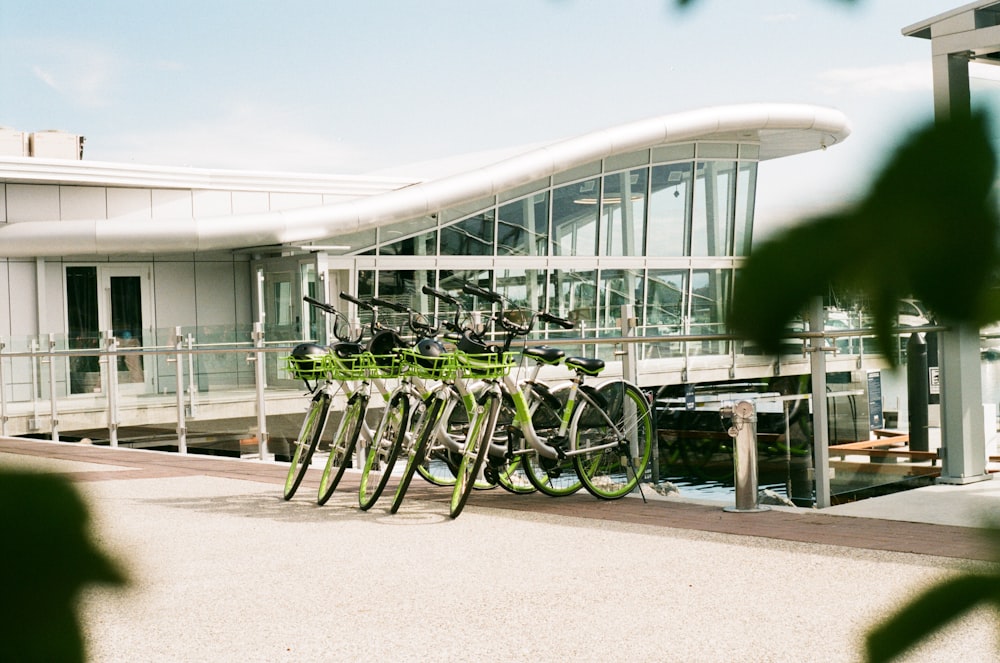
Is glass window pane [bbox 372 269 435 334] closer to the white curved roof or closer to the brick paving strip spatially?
the white curved roof

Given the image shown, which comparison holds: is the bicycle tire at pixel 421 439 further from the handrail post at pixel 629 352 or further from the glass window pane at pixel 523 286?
the glass window pane at pixel 523 286

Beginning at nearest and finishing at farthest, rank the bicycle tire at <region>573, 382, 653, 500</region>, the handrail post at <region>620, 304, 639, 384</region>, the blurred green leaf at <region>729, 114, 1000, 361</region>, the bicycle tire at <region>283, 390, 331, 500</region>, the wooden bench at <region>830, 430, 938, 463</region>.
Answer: the blurred green leaf at <region>729, 114, 1000, 361</region>
the wooden bench at <region>830, 430, 938, 463</region>
the bicycle tire at <region>573, 382, 653, 500</region>
the bicycle tire at <region>283, 390, 331, 500</region>
the handrail post at <region>620, 304, 639, 384</region>

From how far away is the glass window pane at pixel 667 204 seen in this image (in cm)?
2766

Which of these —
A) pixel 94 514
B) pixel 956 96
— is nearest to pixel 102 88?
pixel 94 514

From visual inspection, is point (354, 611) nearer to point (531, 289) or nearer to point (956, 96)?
point (956, 96)

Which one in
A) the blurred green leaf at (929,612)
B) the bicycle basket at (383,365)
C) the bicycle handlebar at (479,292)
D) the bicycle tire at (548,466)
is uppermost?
the bicycle handlebar at (479,292)

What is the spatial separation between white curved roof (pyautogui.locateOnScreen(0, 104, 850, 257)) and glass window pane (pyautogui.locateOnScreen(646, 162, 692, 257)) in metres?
1.93

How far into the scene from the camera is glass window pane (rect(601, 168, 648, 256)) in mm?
27344

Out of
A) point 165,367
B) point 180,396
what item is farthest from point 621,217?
point 180,396

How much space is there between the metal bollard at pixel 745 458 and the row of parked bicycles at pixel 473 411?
0.73m

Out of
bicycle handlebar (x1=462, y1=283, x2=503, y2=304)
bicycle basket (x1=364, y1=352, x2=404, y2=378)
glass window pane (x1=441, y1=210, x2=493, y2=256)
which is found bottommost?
bicycle basket (x1=364, y1=352, x2=404, y2=378)

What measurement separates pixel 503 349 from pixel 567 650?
251cm

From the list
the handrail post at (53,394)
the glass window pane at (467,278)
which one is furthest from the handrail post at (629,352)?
the glass window pane at (467,278)

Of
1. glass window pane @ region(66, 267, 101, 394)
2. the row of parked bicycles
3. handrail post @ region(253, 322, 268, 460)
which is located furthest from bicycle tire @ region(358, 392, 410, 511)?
glass window pane @ region(66, 267, 101, 394)
